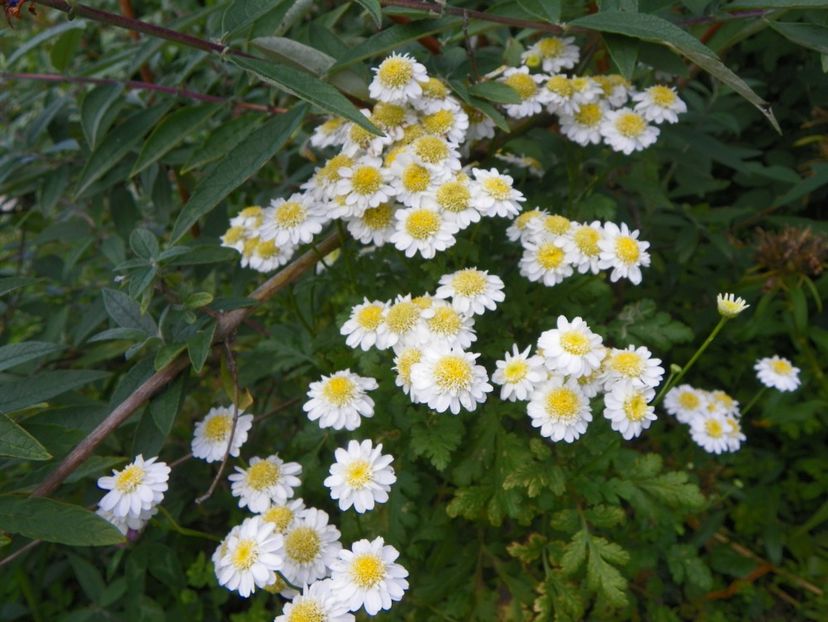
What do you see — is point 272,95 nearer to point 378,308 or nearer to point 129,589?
point 378,308

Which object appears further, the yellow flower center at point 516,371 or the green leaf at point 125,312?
the green leaf at point 125,312

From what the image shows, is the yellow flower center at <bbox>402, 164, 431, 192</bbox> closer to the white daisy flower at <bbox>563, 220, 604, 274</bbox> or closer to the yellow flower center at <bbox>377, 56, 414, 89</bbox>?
the yellow flower center at <bbox>377, 56, 414, 89</bbox>

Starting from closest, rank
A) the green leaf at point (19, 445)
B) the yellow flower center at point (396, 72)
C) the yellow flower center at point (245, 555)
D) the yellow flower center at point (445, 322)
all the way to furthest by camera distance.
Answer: the green leaf at point (19, 445) < the yellow flower center at point (245, 555) < the yellow flower center at point (445, 322) < the yellow flower center at point (396, 72)

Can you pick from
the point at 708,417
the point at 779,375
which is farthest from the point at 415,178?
the point at 779,375

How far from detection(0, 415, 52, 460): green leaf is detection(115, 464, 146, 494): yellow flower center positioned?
169 millimetres

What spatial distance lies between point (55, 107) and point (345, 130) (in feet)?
2.46

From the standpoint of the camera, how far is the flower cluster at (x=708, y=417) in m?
1.58

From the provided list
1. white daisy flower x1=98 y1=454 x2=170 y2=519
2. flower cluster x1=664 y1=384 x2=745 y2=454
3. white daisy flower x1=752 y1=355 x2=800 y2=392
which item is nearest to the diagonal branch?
white daisy flower x1=98 y1=454 x2=170 y2=519

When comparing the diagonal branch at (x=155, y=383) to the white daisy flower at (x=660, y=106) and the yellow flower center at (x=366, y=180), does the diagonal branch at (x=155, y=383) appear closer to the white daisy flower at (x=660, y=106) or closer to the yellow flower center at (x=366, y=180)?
the yellow flower center at (x=366, y=180)

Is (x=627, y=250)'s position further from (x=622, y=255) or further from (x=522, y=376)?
(x=522, y=376)

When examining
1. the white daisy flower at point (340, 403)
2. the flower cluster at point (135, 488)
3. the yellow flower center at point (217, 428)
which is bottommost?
the yellow flower center at point (217, 428)

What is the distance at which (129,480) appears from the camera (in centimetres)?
115

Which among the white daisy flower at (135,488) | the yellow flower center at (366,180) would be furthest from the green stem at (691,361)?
the white daisy flower at (135,488)

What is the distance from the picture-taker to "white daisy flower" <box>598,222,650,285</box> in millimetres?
1262
